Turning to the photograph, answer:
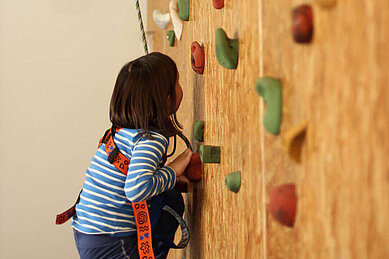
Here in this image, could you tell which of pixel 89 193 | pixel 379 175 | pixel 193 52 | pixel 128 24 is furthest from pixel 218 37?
pixel 128 24

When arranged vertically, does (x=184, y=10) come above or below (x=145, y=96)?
above

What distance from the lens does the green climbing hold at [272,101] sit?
0.45 m

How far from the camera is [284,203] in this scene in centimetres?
45

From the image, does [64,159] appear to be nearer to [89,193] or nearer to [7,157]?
[7,157]

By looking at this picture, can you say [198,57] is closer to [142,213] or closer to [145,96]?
[145,96]

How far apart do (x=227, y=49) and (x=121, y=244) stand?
0.51m

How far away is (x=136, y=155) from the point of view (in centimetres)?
86

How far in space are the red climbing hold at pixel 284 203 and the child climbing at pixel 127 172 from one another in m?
0.44

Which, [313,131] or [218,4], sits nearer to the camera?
[313,131]

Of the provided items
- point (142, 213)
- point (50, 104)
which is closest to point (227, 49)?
point (142, 213)

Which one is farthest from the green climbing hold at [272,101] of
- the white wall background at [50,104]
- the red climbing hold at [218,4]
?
the white wall background at [50,104]

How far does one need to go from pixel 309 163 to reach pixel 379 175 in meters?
0.10

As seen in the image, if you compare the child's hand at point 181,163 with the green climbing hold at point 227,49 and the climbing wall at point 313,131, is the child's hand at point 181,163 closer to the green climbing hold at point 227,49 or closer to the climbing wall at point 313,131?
the climbing wall at point 313,131

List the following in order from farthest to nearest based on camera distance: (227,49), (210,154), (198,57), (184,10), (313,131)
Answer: (184,10) → (198,57) → (210,154) → (227,49) → (313,131)
